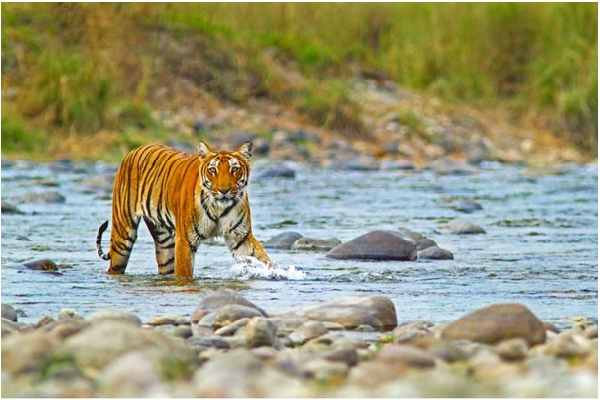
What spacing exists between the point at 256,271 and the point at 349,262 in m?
1.08

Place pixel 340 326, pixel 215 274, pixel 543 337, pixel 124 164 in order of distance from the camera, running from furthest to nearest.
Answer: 1. pixel 124 164
2. pixel 215 274
3. pixel 340 326
4. pixel 543 337

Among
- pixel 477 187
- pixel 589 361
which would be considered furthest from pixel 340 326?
pixel 477 187

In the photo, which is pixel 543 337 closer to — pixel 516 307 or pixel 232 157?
pixel 516 307

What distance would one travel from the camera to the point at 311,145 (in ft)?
71.4

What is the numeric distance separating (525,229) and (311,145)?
939cm

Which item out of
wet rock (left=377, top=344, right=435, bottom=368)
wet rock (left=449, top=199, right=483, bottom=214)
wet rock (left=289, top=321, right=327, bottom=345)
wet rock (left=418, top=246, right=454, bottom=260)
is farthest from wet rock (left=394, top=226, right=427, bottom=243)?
wet rock (left=377, top=344, right=435, bottom=368)

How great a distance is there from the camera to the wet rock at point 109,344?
191 inches

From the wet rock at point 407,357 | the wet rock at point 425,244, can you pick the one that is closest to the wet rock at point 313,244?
the wet rock at point 425,244

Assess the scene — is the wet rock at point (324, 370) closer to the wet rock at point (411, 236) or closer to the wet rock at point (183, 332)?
the wet rock at point (183, 332)

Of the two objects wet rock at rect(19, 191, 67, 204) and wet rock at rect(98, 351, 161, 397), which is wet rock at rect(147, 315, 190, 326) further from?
wet rock at rect(19, 191, 67, 204)

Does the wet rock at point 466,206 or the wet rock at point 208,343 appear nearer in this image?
the wet rock at point 208,343

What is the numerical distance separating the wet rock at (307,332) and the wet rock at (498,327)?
0.62m

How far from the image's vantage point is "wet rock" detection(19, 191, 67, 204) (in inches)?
568

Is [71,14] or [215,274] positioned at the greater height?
[71,14]
